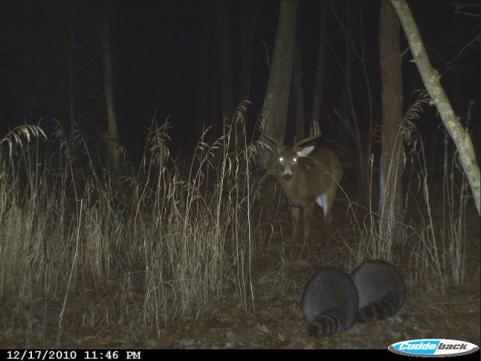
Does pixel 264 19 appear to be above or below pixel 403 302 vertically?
above

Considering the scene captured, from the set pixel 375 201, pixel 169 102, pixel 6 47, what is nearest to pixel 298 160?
pixel 375 201

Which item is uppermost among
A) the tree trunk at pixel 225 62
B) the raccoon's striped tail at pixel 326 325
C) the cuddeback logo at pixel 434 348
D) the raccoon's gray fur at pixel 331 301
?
the tree trunk at pixel 225 62

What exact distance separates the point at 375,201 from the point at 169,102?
81.7 ft

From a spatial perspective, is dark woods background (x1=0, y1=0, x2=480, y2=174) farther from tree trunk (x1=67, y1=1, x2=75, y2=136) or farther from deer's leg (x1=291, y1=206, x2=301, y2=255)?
deer's leg (x1=291, y1=206, x2=301, y2=255)

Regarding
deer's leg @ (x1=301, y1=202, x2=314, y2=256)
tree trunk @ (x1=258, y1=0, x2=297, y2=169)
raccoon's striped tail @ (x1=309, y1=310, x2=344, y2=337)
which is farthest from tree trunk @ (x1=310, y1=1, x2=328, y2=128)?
raccoon's striped tail @ (x1=309, y1=310, x2=344, y2=337)

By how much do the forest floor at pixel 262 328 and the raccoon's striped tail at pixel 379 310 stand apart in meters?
0.07

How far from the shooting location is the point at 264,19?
29.8m

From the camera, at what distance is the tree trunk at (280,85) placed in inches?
440

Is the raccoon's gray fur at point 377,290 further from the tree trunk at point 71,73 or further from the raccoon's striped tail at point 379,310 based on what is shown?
the tree trunk at point 71,73

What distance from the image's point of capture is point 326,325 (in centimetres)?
506

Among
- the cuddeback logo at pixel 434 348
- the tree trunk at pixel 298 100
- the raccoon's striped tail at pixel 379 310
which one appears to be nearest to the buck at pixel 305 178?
the raccoon's striped tail at pixel 379 310

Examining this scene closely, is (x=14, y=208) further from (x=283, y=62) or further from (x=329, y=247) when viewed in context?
(x=283, y=62)

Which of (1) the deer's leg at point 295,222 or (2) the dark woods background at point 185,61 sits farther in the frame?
(2) the dark woods background at point 185,61

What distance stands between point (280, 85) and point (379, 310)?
6.78 metres
